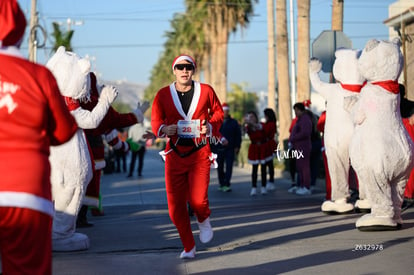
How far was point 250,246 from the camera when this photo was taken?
28.4ft

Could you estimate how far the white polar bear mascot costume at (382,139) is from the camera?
9.03m

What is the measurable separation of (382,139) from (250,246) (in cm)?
194

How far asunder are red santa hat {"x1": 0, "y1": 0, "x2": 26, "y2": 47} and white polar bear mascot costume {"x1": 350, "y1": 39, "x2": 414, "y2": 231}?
555 cm

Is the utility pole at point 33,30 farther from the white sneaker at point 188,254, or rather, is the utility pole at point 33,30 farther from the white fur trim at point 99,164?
the white sneaker at point 188,254

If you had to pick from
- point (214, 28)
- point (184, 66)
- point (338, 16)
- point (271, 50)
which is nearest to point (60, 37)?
point (214, 28)

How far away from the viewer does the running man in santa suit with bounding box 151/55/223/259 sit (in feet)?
26.0

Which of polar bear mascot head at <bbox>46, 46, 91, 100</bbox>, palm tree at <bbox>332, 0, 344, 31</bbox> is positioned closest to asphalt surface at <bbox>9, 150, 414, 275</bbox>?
polar bear mascot head at <bbox>46, 46, 91, 100</bbox>

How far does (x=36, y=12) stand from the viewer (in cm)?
3847

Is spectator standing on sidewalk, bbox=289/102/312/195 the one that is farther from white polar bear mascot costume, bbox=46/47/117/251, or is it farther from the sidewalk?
white polar bear mascot costume, bbox=46/47/117/251

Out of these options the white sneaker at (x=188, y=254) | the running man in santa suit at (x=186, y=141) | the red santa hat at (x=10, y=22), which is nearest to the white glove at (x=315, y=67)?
the running man in santa suit at (x=186, y=141)

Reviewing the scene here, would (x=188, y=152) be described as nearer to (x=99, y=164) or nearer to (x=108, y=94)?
(x=108, y=94)

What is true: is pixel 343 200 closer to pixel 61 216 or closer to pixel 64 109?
pixel 61 216

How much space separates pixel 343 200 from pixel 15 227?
816 centimetres

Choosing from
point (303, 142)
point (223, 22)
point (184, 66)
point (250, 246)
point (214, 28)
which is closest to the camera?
point (184, 66)
